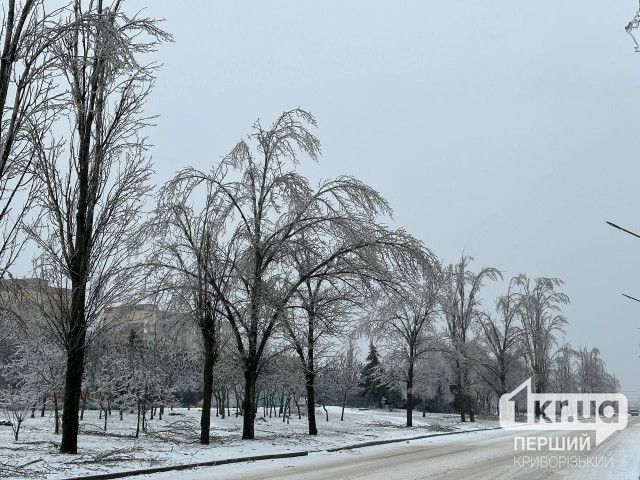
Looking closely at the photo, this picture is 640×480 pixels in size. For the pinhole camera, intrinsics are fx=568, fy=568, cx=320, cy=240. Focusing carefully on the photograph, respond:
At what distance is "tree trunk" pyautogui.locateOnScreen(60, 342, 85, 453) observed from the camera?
13781mm

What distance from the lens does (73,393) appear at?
14.1 m

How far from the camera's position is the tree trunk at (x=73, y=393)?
13.8 meters

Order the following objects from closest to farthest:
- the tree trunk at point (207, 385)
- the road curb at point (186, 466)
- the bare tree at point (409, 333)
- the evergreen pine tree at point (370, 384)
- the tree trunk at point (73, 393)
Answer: the road curb at point (186, 466)
the tree trunk at point (73, 393)
the tree trunk at point (207, 385)
the bare tree at point (409, 333)
the evergreen pine tree at point (370, 384)

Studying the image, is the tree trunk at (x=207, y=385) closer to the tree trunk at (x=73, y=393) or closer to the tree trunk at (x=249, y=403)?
the tree trunk at (x=249, y=403)

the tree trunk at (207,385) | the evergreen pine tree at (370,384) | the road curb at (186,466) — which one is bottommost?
the evergreen pine tree at (370,384)

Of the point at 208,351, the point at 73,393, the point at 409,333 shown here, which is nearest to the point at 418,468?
the point at 208,351

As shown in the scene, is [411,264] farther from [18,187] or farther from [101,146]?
[18,187]

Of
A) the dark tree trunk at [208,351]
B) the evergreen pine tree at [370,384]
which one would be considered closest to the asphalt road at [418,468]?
the dark tree trunk at [208,351]

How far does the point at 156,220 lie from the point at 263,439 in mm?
8480

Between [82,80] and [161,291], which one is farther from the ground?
[82,80]

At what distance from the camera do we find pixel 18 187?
26.8 ft

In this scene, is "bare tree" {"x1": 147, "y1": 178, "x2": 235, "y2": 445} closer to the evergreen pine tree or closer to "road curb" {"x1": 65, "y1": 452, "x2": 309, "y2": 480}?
"road curb" {"x1": 65, "y1": 452, "x2": 309, "y2": 480}

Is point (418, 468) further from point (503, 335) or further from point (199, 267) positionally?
point (503, 335)

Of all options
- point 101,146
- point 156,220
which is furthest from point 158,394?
point 101,146
